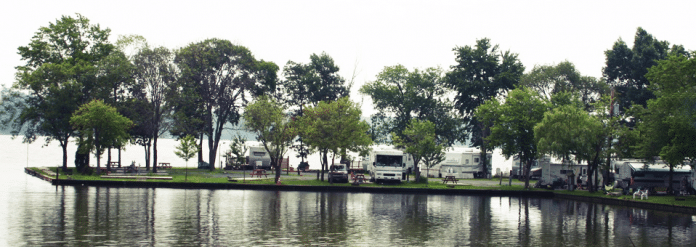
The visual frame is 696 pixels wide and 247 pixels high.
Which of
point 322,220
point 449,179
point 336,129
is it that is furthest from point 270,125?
point 322,220

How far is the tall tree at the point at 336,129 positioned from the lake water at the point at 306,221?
38.3 feet

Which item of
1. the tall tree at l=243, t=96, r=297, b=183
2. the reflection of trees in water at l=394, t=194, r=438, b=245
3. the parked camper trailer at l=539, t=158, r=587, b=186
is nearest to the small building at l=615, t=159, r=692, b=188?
the parked camper trailer at l=539, t=158, r=587, b=186

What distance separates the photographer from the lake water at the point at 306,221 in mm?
20188

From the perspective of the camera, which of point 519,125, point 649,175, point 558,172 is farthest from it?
point 558,172

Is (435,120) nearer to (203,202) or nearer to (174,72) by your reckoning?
(174,72)

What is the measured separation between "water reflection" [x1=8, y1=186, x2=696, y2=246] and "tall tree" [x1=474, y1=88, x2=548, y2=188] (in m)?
11.3

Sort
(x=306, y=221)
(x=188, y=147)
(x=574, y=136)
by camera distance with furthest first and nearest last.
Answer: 1. (x=188, y=147)
2. (x=574, y=136)
3. (x=306, y=221)

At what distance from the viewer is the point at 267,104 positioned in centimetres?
5112

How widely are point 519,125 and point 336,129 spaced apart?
16181 millimetres

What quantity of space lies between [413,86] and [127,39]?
120 feet

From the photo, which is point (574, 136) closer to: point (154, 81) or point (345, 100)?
point (345, 100)

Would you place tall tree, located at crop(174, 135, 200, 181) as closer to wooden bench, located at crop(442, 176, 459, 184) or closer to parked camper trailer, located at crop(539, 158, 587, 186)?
wooden bench, located at crop(442, 176, 459, 184)

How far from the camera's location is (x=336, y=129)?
50719 millimetres

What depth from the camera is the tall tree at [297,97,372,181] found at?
5041 centimetres
